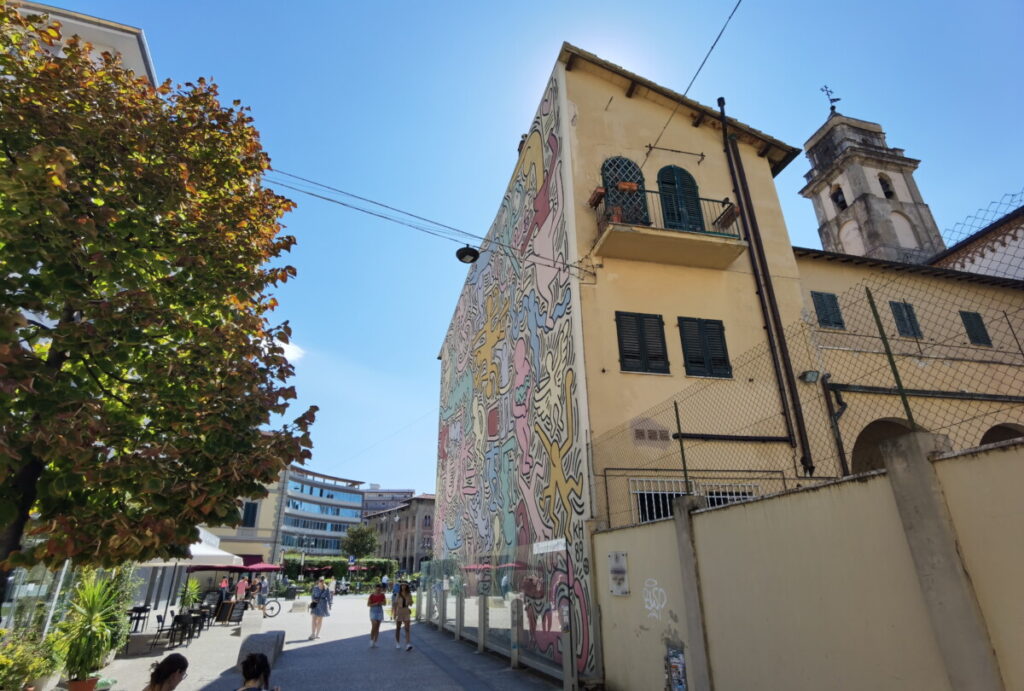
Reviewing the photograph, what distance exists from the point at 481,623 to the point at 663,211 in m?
11.2

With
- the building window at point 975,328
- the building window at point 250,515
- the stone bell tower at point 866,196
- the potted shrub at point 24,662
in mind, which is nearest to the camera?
the potted shrub at point 24,662

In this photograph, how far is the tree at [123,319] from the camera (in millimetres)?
4254

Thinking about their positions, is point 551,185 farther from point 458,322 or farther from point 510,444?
point 458,322

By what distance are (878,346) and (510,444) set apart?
973 centimetres

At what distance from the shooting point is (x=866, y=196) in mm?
33344

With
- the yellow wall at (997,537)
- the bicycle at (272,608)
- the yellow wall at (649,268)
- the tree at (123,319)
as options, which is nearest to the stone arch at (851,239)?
the yellow wall at (649,268)

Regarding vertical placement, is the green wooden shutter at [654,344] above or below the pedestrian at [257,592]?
above

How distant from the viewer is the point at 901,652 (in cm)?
445

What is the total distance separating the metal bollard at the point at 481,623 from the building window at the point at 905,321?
12713mm

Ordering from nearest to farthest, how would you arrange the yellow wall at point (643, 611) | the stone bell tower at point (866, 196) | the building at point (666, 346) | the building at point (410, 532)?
1. the yellow wall at point (643, 611)
2. the building at point (666, 346)
3. the stone bell tower at point (866, 196)
4. the building at point (410, 532)

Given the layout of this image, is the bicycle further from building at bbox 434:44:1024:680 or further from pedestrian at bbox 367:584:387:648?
building at bbox 434:44:1024:680

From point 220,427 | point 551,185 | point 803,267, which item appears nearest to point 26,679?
point 220,427

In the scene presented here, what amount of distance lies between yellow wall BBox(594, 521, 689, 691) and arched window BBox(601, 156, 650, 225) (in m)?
6.62

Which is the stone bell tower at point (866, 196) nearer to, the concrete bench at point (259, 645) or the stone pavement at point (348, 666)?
the stone pavement at point (348, 666)
